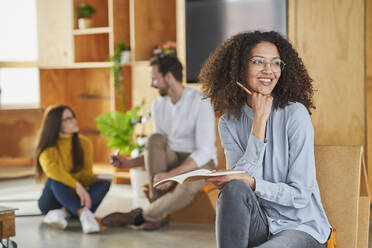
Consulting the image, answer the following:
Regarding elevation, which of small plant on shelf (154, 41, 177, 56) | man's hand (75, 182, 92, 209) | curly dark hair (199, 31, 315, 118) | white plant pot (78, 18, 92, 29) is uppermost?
white plant pot (78, 18, 92, 29)

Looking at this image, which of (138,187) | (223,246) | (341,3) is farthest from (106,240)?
(341,3)

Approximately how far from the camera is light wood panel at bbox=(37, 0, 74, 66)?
5859mm

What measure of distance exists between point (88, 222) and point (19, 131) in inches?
99.9

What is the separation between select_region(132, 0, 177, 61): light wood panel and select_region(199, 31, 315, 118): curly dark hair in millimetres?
3290

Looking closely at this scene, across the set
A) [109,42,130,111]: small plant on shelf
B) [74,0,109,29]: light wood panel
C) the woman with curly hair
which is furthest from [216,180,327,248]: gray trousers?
[74,0,109,29]: light wood panel

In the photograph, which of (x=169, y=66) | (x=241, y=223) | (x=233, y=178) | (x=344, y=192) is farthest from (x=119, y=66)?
(x=241, y=223)

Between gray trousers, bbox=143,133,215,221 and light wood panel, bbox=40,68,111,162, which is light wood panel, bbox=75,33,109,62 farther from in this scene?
gray trousers, bbox=143,133,215,221

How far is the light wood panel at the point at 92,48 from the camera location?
5918 millimetres

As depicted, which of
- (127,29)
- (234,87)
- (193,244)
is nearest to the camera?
(234,87)

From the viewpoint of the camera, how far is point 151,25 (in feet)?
18.0

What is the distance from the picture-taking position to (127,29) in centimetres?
564

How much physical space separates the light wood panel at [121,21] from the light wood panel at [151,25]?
0.83ft

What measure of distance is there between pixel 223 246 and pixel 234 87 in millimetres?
615

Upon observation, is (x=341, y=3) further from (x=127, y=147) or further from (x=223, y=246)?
(x=223, y=246)
